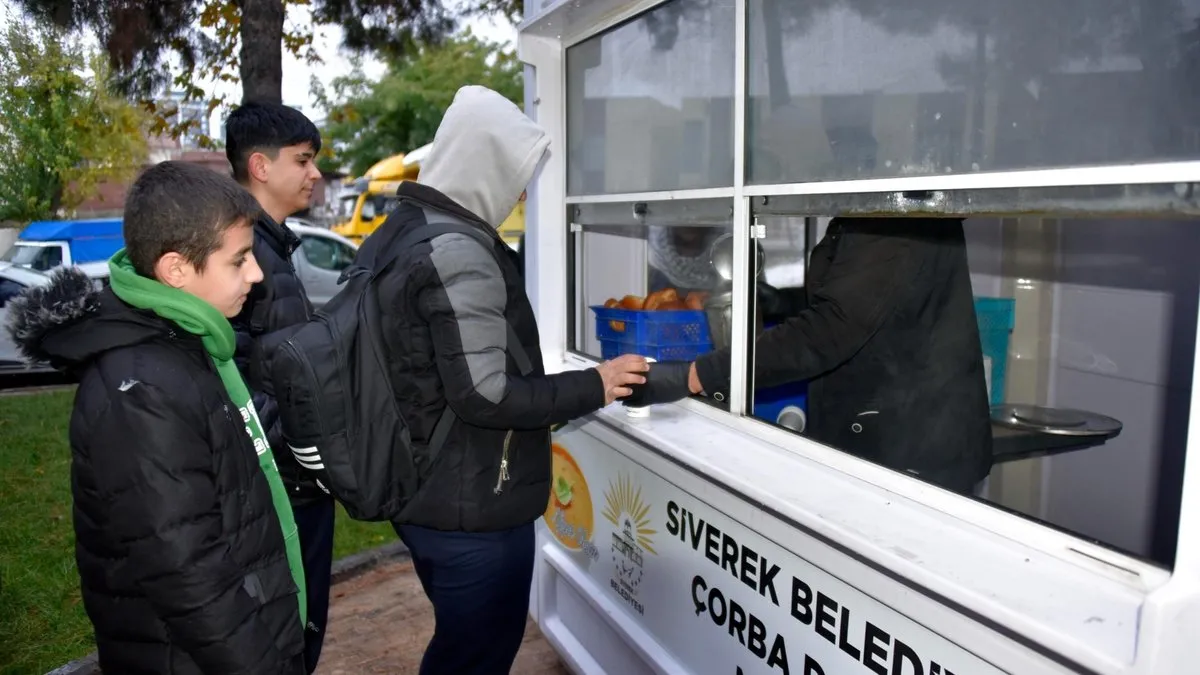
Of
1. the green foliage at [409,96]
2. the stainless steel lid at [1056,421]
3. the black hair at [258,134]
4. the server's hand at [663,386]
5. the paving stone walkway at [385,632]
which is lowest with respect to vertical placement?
the paving stone walkway at [385,632]

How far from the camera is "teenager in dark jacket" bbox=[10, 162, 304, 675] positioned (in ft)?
5.08

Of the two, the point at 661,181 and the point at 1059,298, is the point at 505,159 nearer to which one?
the point at 661,181

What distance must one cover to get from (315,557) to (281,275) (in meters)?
0.87

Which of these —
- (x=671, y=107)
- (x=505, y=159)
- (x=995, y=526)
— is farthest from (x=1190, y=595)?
(x=671, y=107)

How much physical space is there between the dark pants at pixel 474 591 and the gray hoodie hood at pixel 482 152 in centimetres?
80

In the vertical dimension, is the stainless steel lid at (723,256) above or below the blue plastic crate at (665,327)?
above

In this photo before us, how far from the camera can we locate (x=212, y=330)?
1682mm

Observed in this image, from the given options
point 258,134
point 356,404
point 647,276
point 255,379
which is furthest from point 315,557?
point 647,276

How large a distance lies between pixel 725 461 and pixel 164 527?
3.90 feet

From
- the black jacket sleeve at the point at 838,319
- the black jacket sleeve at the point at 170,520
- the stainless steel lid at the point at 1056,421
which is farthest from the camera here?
the stainless steel lid at the point at 1056,421

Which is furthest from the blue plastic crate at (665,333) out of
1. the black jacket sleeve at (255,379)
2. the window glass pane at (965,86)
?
the black jacket sleeve at (255,379)

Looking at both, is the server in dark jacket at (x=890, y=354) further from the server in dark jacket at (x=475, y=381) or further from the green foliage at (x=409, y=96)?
the green foliage at (x=409, y=96)

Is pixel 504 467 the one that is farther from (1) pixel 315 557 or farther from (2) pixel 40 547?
(2) pixel 40 547

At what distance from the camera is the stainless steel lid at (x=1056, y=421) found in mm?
2830
